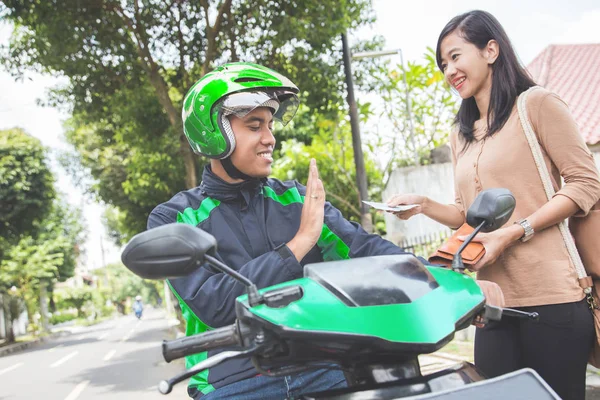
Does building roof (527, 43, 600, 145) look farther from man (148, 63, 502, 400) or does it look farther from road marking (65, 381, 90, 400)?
man (148, 63, 502, 400)

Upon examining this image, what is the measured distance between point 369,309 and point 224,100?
93 centimetres

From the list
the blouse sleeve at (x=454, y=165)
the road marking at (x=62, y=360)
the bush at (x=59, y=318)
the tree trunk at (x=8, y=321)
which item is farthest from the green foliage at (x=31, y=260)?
the blouse sleeve at (x=454, y=165)

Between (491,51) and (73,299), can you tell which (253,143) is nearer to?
(491,51)

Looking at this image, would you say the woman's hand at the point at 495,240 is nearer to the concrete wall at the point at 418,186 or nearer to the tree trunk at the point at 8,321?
the concrete wall at the point at 418,186

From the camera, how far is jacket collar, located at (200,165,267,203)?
188 centimetres

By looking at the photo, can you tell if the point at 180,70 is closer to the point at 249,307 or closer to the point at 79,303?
the point at 249,307

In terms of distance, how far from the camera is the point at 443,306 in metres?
1.20

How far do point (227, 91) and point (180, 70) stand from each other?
1024 centimetres

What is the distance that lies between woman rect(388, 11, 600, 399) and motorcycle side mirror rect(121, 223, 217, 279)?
110cm

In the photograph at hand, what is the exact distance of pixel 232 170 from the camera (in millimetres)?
1940

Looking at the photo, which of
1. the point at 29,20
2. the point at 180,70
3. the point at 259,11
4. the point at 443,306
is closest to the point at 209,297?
the point at 443,306

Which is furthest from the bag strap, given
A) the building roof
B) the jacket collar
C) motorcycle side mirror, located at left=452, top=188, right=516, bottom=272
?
the building roof

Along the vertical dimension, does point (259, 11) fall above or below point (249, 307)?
above

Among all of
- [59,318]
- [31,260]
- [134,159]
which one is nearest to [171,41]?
[134,159]
